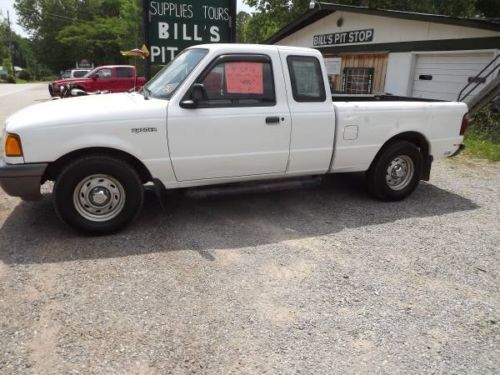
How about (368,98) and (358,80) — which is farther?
(358,80)

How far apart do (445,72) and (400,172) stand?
9.26m

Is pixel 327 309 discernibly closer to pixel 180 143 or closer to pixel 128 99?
pixel 180 143

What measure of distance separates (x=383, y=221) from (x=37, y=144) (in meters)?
3.83

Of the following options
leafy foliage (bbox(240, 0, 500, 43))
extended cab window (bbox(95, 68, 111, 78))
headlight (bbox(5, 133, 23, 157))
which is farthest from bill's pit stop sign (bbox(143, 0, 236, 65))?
leafy foliage (bbox(240, 0, 500, 43))

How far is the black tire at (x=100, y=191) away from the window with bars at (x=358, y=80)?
528 inches

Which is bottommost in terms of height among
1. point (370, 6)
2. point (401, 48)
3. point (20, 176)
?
point (20, 176)

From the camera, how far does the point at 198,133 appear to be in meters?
4.50

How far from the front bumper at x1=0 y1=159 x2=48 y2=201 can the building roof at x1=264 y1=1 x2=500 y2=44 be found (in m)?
11.8

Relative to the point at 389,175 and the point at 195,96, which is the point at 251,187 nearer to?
the point at 195,96

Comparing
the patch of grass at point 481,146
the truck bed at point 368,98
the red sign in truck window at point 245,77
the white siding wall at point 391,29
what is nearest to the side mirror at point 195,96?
the red sign in truck window at point 245,77

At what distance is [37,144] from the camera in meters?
4.00

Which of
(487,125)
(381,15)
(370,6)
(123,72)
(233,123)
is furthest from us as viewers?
(370,6)

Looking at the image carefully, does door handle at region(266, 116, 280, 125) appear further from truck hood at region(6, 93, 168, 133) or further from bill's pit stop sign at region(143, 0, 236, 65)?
bill's pit stop sign at region(143, 0, 236, 65)

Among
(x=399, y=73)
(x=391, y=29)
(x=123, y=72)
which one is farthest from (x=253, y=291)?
(x=123, y=72)
